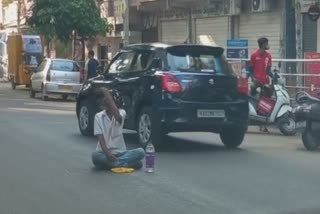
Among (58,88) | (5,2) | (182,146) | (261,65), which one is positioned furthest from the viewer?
(5,2)

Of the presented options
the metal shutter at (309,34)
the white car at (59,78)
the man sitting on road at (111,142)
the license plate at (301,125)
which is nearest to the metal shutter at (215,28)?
the metal shutter at (309,34)

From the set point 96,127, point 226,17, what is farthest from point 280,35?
point 96,127

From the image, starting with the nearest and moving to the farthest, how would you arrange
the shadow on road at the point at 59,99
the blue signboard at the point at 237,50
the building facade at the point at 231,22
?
the blue signboard at the point at 237,50, the building facade at the point at 231,22, the shadow on road at the point at 59,99

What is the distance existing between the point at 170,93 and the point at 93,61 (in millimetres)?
11683

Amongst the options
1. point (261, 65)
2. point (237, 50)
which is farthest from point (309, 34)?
point (261, 65)

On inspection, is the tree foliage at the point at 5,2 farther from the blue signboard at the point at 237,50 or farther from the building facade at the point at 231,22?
the blue signboard at the point at 237,50

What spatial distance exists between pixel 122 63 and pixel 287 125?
391cm

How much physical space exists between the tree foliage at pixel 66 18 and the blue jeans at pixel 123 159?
24345mm

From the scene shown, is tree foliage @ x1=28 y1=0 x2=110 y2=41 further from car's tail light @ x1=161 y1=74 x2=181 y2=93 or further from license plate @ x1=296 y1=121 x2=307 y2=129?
car's tail light @ x1=161 y1=74 x2=181 y2=93

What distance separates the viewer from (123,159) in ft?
33.8

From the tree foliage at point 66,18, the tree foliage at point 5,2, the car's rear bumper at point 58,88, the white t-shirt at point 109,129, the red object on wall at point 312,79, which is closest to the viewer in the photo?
the white t-shirt at point 109,129

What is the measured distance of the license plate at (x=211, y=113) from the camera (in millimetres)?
12078

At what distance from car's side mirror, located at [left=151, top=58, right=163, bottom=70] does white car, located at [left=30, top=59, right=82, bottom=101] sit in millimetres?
14659

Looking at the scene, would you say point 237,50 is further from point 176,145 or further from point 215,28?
point 215,28
